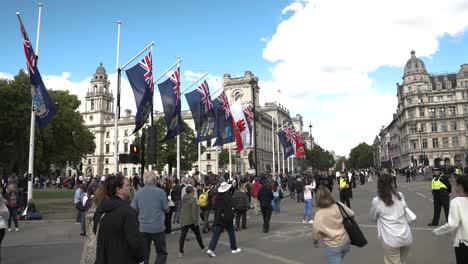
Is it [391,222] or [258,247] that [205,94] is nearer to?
[258,247]

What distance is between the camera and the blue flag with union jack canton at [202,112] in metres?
24.4

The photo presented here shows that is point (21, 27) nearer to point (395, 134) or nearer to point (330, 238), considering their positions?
point (330, 238)

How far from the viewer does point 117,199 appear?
15.0 ft

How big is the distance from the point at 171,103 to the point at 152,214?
47.8 feet

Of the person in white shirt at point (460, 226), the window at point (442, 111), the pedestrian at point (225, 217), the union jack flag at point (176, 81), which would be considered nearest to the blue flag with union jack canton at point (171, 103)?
the union jack flag at point (176, 81)

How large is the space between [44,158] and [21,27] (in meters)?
42.4

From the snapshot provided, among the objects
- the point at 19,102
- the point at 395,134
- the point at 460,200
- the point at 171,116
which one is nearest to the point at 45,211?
the point at 171,116

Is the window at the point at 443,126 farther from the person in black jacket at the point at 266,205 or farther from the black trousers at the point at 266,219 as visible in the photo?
the black trousers at the point at 266,219

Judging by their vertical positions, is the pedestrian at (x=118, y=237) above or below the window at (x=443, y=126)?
below

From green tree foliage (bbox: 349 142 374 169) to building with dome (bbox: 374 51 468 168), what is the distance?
Result: 75.8 metres

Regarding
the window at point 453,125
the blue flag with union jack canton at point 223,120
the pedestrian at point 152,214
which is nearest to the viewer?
the pedestrian at point 152,214

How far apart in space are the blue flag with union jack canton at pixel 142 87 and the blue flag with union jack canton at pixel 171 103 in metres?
2.52

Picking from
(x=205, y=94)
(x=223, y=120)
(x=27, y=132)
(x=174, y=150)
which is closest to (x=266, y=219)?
(x=205, y=94)

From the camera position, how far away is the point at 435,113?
3804 inches
